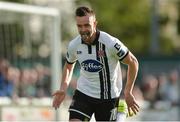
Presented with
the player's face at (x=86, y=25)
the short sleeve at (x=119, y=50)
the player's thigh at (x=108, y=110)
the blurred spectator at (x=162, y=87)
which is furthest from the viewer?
the blurred spectator at (x=162, y=87)

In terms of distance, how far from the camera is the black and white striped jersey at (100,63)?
33.7ft

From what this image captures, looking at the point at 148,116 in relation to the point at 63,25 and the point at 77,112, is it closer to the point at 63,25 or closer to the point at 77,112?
the point at 77,112

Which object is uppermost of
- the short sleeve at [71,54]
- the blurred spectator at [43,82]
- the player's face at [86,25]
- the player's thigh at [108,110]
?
the player's face at [86,25]

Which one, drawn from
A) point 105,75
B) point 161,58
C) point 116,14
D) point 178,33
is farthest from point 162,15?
point 105,75

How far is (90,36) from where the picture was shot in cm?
1009

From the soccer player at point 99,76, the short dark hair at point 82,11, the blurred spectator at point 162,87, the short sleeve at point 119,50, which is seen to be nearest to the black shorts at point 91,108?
the soccer player at point 99,76

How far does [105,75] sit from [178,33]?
122 ft

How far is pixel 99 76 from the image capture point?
1038 centimetres

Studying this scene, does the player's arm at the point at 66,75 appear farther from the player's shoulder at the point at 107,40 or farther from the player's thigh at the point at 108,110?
the player's shoulder at the point at 107,40

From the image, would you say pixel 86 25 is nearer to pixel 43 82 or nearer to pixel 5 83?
pixel 5 83

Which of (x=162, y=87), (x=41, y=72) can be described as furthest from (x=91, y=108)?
(x=162, y=87)

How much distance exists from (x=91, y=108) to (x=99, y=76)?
39 cm

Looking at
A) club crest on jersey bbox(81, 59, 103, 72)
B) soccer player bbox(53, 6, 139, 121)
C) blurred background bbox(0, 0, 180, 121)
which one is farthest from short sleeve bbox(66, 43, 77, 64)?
blurred background bbox(0, 0, 180, 121)

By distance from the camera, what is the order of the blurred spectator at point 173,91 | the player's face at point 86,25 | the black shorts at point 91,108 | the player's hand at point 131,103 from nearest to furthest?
the player's face at point 86,25
the player's hand at point 131,103
the black shorts at point 91,108
the blurred spectator at point 173,91
